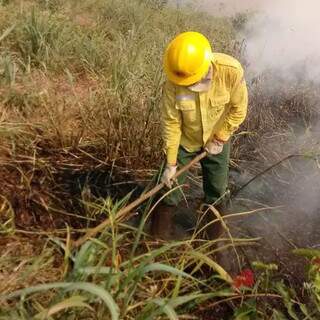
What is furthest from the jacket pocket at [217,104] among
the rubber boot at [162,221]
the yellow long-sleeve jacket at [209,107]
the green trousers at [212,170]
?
the rubber boot at [162,221]

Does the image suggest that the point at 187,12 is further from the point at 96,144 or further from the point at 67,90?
the point at 96,144

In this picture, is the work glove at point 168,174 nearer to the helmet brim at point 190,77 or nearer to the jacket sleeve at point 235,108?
the jacket sleeve at point 235,108

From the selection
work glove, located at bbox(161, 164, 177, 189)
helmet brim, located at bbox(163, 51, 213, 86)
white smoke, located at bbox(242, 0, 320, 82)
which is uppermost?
helmet brim, located at bbox(163, 51, 213, 86)

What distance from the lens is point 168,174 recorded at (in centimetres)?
314

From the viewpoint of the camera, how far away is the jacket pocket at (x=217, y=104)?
119 inches

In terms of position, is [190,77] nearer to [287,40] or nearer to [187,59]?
[187,59]

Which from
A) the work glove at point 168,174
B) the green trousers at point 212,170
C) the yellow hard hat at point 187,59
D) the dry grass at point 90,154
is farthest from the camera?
the green trousers at point 212,170

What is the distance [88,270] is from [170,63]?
3.95ft

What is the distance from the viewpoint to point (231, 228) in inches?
151

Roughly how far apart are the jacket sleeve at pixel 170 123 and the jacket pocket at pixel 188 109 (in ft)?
0.14

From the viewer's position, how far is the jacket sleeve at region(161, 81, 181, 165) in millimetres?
3059

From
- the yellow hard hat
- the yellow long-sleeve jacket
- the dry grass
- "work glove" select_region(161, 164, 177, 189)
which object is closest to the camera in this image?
the dry grass

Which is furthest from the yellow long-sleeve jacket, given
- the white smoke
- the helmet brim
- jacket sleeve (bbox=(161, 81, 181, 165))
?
the white smoke

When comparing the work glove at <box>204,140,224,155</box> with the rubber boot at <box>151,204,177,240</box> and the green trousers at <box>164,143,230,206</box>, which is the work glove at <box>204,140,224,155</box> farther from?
the rubber boot at <box>151,204,177,240</box>
